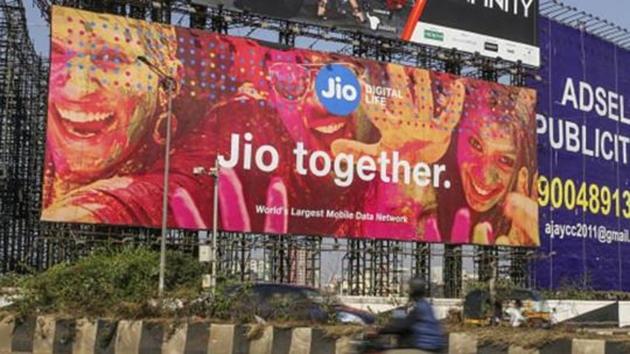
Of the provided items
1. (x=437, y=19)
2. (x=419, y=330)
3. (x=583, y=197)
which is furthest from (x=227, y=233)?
(x=419, y=330)

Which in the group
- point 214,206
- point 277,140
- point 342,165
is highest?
point 277,140

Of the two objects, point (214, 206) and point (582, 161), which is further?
point (582, 161)

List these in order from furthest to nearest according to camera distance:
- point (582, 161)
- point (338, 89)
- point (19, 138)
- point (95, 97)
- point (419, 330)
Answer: point (582, 161) → point (19, 138) → point (338, 89) → point (95, 97) → point (419, 330)

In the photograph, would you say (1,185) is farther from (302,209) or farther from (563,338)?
(563,338)

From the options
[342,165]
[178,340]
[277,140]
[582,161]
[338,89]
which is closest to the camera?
[178,340]

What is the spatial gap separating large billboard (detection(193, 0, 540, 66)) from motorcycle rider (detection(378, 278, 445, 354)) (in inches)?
1280

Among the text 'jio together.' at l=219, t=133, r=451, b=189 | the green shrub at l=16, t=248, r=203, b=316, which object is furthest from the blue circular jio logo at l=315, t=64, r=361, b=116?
the green shrub at l=16, t=248, r=203, b=316

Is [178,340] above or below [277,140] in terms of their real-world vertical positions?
below

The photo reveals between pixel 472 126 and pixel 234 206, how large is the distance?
533 inches

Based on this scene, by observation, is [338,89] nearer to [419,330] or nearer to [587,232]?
[587,232]

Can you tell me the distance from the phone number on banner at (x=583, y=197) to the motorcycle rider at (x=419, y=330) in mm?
42777

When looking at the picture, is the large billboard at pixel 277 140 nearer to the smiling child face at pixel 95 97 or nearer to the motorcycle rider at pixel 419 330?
the smiling child face at pixel 95 97

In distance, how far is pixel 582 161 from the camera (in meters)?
→ 53.8

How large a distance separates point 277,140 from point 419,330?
31959 millimetres
